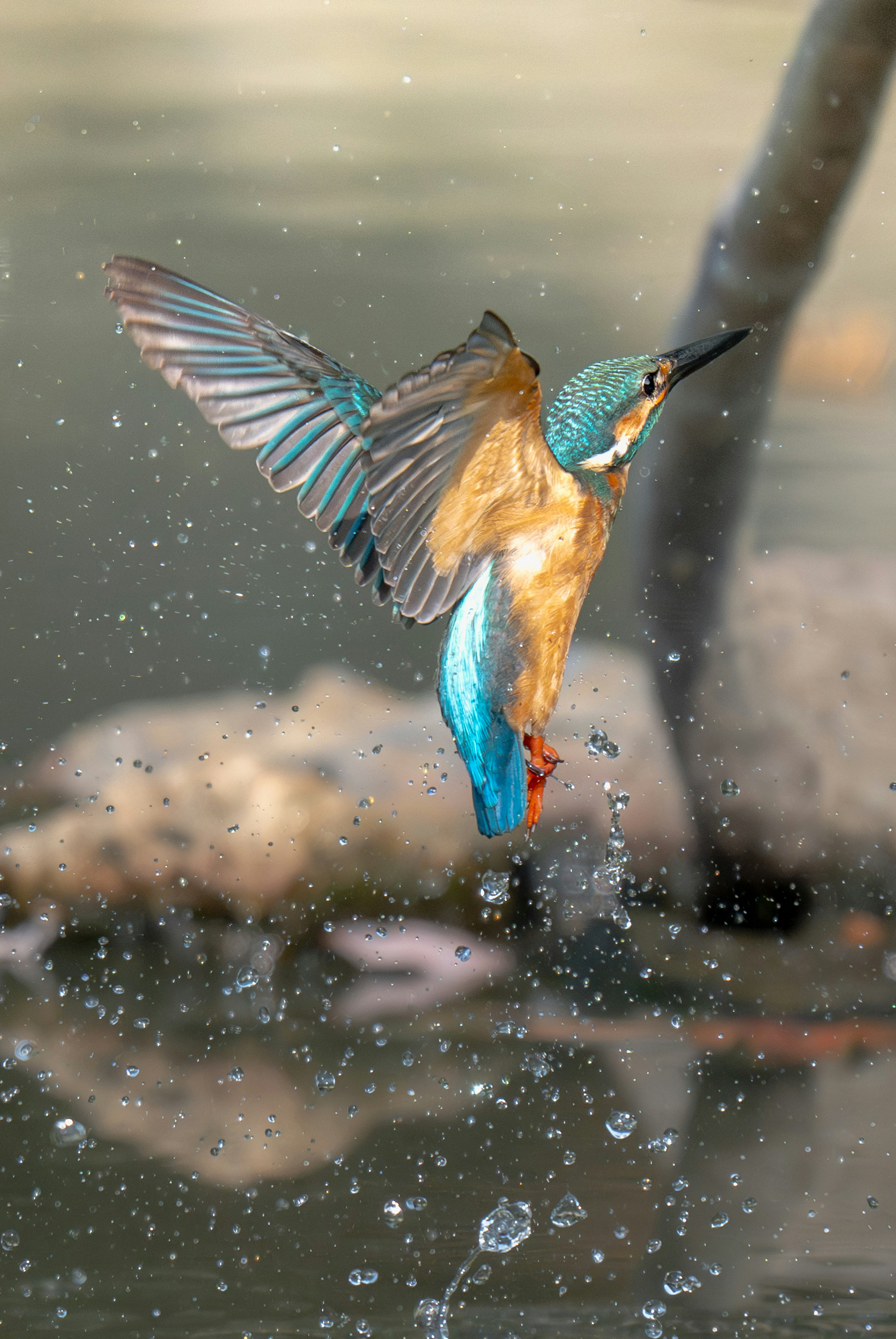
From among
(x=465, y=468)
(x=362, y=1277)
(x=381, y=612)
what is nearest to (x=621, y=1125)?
(x=362, y=1277)

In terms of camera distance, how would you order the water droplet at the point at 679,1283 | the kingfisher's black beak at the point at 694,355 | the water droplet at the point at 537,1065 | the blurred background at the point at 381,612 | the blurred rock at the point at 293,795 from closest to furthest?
the water droplet at the point at 679,1283
the kingfisher's black beak at the point at 694,355
the water droplet at the point at 537,1065
the blurred background at the point at 381,612
the blurred rock at the point at 293,795

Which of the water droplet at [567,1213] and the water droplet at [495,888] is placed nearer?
the water droplet at [567,1213]

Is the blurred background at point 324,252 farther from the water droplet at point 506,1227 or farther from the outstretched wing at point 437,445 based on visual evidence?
the water droplet at point 506,1227

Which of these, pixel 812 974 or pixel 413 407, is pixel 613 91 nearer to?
pixel 413 407

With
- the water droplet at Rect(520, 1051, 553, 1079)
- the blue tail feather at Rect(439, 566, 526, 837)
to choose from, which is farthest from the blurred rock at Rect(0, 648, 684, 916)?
the blue tail feather at Rect(439, 566, 526, 837)

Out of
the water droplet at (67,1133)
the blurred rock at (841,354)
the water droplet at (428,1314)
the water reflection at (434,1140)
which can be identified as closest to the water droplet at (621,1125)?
the water reflection at (434,1140)

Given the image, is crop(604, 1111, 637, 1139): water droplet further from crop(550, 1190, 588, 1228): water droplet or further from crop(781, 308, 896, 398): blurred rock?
crop(781, 308, 896, 398): blurred rock
